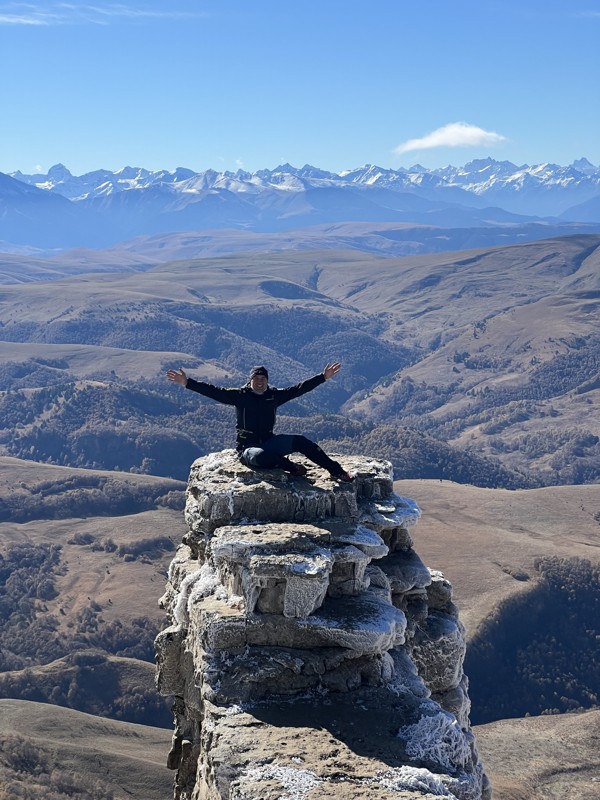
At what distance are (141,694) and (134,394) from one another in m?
112

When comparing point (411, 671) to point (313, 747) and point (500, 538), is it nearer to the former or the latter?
point (313, 747)

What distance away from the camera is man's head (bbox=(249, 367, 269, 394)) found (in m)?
18.1

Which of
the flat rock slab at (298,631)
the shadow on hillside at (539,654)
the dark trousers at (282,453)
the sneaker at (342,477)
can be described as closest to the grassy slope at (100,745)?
the dark trousers at (282,453)

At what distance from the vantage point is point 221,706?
1319cm

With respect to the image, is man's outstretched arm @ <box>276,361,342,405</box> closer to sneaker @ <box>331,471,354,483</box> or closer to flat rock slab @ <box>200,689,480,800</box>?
sneaker @ <box>331,471,354,483</box>

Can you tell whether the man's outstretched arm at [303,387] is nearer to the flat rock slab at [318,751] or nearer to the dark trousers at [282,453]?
the dark trousers at [282,453]

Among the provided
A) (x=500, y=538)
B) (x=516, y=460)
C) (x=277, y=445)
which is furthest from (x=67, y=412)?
(x=277, y=445)

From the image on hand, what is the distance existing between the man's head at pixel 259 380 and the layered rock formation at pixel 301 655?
1.77 meters

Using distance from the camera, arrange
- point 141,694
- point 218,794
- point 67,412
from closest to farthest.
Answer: point 218,794 < point 141,694 < point 67,412

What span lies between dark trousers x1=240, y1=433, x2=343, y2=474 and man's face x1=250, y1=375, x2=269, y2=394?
106 cm

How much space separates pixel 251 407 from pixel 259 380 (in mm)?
536

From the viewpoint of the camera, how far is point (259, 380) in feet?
59.6

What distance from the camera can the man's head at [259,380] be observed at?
18097mm

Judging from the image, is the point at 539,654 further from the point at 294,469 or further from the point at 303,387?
the point at 294,469
